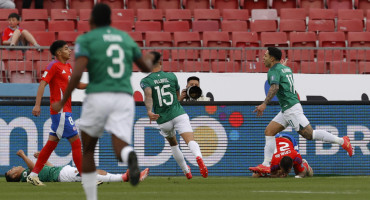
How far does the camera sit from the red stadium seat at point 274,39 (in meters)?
21.0

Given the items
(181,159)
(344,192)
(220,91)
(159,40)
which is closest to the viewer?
(344,192)

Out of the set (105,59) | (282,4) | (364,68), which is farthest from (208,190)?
(282,4)

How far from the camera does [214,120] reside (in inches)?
611

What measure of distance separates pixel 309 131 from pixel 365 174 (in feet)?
6.48

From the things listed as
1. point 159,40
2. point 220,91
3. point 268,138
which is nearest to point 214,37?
point 159,40

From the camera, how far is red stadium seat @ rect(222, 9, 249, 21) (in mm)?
22469

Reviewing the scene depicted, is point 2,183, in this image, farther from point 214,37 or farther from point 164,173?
point 214,37

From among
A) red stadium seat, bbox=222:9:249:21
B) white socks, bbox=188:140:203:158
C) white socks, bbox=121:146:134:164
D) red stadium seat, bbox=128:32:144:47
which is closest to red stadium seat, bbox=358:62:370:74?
red stadium seat, bbox=222:9:249:21

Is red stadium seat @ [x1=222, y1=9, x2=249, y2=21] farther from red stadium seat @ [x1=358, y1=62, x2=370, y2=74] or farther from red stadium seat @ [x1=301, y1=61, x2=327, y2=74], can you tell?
red stadium seat @ [x1=358, y1=62, x2=370, y2=74]

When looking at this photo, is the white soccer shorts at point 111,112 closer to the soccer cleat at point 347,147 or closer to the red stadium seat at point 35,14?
the soccer cleat at point 347,147

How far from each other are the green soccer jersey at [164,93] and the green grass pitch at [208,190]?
3.42 ft

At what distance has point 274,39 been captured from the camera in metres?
21.2

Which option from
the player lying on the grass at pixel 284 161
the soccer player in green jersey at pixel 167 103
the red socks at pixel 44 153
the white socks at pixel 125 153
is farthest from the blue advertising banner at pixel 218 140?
the white socks at pixel 125 153

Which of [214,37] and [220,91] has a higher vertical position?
[214,37]
